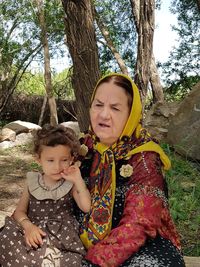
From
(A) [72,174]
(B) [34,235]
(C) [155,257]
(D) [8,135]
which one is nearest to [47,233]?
(B) [34,235]

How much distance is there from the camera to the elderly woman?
1.96 metres

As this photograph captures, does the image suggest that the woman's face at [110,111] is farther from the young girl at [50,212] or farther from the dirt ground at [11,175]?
the dirt ground at [11,175]

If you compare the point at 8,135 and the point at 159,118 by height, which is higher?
the point at 159,118

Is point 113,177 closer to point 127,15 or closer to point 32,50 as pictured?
point 127,15

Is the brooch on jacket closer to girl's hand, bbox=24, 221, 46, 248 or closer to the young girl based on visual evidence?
the young girl

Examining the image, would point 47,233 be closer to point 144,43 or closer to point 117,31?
point 144,43

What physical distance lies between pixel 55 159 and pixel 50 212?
0.28m

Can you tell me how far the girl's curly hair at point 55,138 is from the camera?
215cm

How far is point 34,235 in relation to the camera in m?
2.05

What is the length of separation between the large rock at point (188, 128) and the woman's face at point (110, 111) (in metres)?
3.35

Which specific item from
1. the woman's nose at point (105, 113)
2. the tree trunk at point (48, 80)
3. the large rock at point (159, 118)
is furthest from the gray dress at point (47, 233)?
the tree trunk at point (48, 80)

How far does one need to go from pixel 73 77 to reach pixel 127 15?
7562 millimetres

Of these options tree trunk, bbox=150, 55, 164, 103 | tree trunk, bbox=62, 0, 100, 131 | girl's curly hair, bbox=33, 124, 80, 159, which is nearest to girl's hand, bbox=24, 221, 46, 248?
girl's curly hair, bbox=33, 124, 80, 159

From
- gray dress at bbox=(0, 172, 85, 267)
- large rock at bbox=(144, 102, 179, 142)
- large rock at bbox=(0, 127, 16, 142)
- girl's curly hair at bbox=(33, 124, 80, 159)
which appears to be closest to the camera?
gray dress at bbox=(0, 172, 85, 267)
